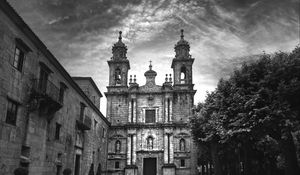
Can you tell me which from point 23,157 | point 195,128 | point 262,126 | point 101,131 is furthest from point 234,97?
point 101,131

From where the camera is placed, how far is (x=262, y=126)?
17109mm

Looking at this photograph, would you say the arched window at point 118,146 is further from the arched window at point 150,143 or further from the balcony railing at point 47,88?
the balcony railing at point 47,88

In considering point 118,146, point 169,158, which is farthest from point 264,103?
point 118,146

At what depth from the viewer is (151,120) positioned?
132 feet

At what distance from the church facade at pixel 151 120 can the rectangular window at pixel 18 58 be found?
25332mm

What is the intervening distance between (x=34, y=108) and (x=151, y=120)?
25.6m

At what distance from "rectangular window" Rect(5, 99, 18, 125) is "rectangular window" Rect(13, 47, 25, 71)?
1897 mm

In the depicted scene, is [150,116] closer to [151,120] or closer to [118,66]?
[151,120]

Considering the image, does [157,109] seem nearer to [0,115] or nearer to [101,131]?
[101,131]

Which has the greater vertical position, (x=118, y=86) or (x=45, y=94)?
(x=118, y=86)

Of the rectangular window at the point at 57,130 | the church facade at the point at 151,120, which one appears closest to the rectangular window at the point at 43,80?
the rectangular window at the point at 57,130

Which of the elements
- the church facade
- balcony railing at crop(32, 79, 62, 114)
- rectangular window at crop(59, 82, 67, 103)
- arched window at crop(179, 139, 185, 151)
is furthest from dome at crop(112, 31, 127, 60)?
balcony railing at crop(32, 79, 62, 114)

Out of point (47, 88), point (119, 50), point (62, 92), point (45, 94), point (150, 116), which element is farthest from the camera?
point (119, 50)

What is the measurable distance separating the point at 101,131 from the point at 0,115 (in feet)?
74.5
